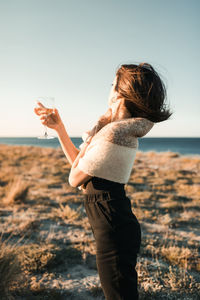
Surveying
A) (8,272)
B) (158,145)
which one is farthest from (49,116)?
(158,145)

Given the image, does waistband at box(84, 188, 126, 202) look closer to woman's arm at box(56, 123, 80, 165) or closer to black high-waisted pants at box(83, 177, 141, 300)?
black high-waisted pants at box(83, 177, 141, 300)

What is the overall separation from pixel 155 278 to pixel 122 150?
2.29 m

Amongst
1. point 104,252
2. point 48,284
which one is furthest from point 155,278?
point 104,252

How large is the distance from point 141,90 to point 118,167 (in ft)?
1.50

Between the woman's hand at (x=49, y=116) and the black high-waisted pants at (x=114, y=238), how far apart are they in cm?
61

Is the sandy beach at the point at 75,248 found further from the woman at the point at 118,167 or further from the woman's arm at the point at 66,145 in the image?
the woman at the point at 118,167

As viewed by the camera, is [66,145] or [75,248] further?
[75,248]

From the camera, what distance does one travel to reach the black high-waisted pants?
1.30 m

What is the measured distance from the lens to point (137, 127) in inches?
49.3

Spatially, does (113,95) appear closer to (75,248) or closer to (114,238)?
(114,238)

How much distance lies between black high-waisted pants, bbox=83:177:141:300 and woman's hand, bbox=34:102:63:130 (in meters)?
0.61

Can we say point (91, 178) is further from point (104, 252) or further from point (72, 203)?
point (72, 203)

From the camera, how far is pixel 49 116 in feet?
5.65

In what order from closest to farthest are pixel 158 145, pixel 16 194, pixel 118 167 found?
pixel 118 167, pixel 16 194, pixel 158 145
